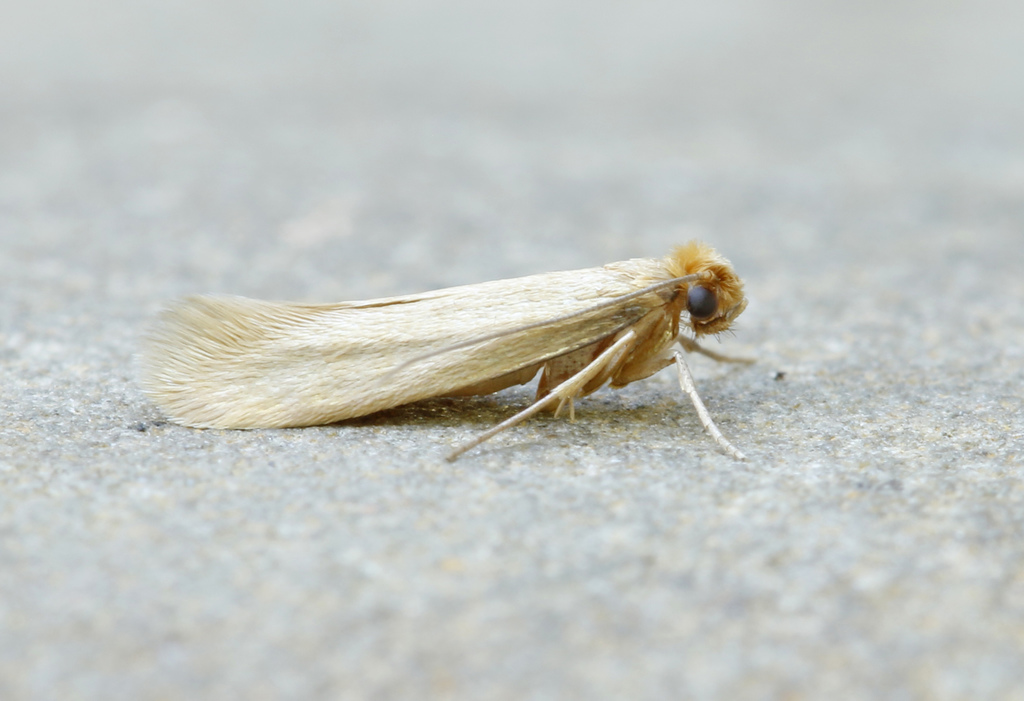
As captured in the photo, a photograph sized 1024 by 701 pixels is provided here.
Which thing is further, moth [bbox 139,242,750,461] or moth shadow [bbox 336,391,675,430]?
moth shadow [bbox 336,391,675,430]

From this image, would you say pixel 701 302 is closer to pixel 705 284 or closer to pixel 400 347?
pixel 705 284

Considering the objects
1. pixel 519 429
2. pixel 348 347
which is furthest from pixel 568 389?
pixel 348 347

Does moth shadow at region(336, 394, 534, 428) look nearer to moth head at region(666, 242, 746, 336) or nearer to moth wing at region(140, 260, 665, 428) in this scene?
moth wing at region(140, 260, 665, 428)

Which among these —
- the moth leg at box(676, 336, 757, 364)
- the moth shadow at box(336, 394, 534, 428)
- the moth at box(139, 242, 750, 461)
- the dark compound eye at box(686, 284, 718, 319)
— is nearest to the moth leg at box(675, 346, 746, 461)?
the moth at box(139, 242, 750, 461)

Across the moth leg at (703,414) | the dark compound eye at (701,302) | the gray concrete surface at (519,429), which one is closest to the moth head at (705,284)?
the dark compound eye at (701,302)

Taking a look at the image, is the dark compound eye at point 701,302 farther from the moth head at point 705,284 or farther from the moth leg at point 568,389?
the moth leg at point 568,389

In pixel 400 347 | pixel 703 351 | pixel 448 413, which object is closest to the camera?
pixel 400 347

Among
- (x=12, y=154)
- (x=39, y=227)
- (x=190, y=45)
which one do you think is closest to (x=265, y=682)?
(x=39, y=227)
